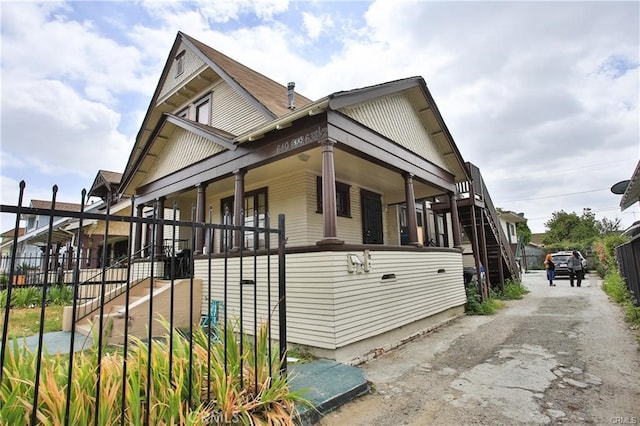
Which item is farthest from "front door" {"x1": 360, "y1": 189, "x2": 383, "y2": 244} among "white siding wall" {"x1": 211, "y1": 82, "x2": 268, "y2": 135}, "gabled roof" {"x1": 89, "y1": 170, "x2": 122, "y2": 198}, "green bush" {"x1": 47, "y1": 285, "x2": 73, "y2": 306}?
"gabled roof" {"x1": 89, "y1": 170, "x2": 122, "y2": 198}

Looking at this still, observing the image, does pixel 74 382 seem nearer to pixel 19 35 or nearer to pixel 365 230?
pixel 365 230

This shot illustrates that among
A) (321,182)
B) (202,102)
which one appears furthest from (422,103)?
A: (202,102)

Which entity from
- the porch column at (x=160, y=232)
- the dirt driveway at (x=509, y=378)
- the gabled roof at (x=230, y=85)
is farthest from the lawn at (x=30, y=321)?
the dirt driveway at (x=509, y=378)

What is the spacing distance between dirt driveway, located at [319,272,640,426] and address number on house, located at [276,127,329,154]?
390cm

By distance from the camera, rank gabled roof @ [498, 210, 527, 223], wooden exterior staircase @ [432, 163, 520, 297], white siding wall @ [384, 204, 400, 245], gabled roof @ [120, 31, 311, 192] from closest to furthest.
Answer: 1. gabled roof @ [120, 31, 311, 192]
2. wooden exterior staircase @ [432, 163, 520, 297]
3. white siding wall @ [384, 204, 400, 245]
4. gabled roof @ [498, 210, 527, 223]

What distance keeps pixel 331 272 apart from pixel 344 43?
11016 millimetres

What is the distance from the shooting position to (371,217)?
10648 millimetres

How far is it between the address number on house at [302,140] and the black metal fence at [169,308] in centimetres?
177

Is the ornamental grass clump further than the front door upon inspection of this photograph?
No

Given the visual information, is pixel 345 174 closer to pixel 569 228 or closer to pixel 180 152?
pixel 180 152

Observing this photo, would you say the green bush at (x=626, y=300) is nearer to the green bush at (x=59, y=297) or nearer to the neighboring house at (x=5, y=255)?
the neighboring house at (x=5, y=255)

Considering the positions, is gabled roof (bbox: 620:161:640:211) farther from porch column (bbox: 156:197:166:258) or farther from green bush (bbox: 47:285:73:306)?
green bush (bbox: 47:285:73:306)

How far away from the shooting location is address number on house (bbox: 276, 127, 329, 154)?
566cm

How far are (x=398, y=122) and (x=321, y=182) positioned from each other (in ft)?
8.31
